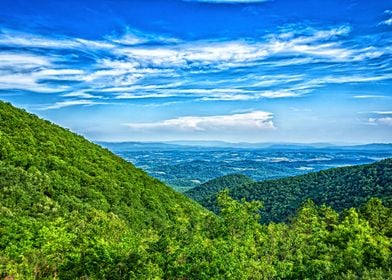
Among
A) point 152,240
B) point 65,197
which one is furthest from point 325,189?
point 152,240

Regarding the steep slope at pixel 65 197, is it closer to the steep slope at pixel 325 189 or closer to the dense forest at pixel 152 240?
the dense forest at pixel 152 240

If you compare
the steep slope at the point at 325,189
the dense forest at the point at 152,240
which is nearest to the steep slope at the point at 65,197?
the dense forest at the point at 152,240

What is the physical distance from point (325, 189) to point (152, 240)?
95.3m

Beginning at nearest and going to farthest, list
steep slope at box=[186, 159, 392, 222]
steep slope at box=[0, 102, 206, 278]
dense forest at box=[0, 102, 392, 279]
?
dense forest at box=[0, 102, 392, 279] → steep slope at box=[0, 102, 206, 278] → steep slope at box=[186, 159, 392, 222]

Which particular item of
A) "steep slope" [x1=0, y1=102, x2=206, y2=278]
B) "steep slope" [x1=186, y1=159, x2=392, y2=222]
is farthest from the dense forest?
"steep slope" [x1=186, y1=159, x2=392, y2=222]

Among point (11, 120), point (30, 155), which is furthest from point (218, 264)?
point (11, 120)

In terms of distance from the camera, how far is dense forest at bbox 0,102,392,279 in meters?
21.4

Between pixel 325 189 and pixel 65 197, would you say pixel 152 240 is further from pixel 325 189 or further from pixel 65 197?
pixel 325 189

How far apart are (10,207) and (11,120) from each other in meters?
32.6

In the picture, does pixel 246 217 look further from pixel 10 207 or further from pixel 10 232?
pixel 10 207

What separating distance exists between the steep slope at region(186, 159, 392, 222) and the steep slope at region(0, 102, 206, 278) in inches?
1535

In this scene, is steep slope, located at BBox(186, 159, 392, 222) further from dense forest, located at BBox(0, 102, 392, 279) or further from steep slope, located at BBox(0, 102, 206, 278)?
dense forest, located at BBox(0, 102, 392, 279)

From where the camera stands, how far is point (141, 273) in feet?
66.3

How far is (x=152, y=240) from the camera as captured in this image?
27797 millimetres
